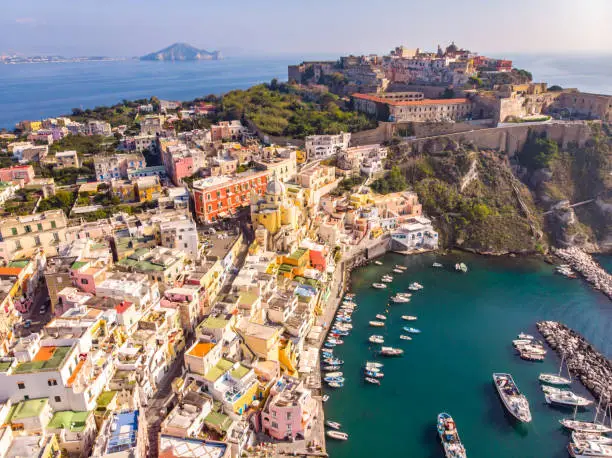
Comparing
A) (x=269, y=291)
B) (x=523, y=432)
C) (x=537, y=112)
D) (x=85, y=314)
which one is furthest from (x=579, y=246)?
(x=85, y=314)

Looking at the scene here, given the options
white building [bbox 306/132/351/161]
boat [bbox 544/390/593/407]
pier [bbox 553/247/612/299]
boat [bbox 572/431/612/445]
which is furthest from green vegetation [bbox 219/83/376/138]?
boat [bbox 572/431/612/445]

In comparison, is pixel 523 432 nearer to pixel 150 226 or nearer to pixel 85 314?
pixel 85 314

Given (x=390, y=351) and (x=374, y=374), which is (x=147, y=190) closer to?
(x=390, y=351)

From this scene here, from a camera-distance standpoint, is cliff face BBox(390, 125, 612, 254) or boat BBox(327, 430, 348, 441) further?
cliff face BBox(390, 125, 612, 254)

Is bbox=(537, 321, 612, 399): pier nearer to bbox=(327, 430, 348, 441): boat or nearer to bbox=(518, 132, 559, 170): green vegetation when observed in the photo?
bbox=(327, 430, 348, 441): boat

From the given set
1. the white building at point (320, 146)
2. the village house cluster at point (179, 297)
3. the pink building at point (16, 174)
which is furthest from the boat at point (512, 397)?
the pink building at point (16, 174)

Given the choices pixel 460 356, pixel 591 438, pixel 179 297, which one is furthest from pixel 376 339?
pixel 179 297
